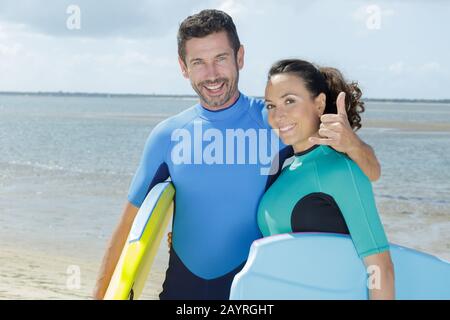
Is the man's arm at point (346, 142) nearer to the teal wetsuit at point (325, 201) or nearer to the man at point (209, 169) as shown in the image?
the teal wetsuit at point (325, 201)

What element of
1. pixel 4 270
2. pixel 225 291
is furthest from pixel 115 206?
pixel 225 291

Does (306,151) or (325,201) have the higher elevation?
(306,151)

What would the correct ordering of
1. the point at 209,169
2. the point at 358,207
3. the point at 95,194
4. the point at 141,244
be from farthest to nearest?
the point at 95,194
the point at 209,169
the point at 141,244
the point at 358,207

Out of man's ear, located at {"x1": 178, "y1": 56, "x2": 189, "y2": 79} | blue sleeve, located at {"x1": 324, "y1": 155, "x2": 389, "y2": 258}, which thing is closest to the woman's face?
blue sleeve, located at {"x1": 324, "y1": 155, "x2": 389, "y2": 258}

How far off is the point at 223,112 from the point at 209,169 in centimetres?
22

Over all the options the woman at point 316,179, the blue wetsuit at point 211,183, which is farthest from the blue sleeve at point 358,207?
the blue wetsuit at point 211,183

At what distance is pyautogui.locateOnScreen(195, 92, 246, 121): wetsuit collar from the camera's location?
239 cm

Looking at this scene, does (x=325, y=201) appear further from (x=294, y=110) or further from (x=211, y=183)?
(x=211, y=183)

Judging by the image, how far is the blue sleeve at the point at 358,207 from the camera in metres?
1.88

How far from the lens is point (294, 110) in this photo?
6.88 feet

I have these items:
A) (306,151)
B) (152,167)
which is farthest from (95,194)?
(306,151)

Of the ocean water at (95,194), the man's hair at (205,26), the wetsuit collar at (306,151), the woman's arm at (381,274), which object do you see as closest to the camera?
the woman's arm at (381,274)

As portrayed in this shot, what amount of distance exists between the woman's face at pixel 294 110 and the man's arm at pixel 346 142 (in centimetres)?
11
